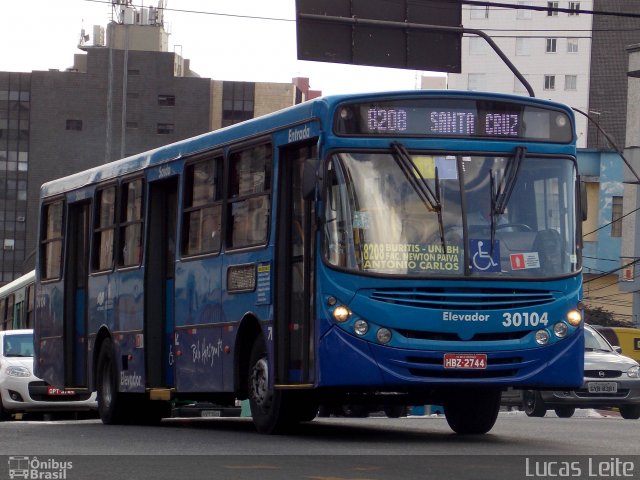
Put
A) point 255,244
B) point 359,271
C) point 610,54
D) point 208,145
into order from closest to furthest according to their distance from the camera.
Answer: point 359,271 < point 255,244 < point 208,145 < point 610,54

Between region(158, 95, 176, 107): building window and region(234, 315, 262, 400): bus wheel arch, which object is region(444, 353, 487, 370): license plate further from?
region(158, 95, 176, 107): building window

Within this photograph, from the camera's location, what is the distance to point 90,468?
442 inches

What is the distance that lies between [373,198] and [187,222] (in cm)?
390

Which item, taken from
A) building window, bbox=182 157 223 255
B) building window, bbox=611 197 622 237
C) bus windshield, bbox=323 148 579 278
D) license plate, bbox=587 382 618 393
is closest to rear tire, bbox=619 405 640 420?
license plate, bbox=587 382 618 393

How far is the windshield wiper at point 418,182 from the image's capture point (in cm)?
1414

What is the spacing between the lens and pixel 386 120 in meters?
14.4

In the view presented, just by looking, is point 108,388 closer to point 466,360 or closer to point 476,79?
point 466,360

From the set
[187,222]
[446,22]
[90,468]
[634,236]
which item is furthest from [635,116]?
[90,468]

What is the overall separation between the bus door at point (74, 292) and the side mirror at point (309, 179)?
798 cm

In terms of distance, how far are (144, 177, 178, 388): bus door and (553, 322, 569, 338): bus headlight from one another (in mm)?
5615

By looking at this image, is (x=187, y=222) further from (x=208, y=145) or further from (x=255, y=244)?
(x=255, y=244)

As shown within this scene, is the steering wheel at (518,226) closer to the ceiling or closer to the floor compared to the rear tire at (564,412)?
closer to the ceiling

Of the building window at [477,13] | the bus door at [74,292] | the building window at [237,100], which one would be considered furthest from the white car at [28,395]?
the building window at [477,13]

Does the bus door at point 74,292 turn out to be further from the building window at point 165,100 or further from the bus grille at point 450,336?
the building window at point 165,100
